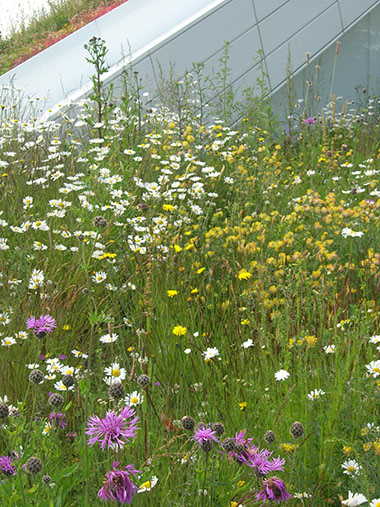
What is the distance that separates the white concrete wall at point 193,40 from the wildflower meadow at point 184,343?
7.35 ft

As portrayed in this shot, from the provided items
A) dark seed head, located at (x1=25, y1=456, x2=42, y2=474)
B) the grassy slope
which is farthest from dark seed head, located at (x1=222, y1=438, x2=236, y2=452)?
the grassy slope

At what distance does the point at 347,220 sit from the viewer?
391cm

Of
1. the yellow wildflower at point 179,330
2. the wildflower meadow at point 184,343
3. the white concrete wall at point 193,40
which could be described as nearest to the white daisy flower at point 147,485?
the wildflower meadow at point 184,343

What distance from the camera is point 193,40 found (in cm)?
754

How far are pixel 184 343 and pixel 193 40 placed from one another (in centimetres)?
534

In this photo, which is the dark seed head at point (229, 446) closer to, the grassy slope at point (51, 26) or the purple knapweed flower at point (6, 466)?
the purple knapweed flower at point (6, 466)

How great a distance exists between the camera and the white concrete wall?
7.41 meters

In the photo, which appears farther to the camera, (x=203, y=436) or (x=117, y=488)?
(x=203, y=436)

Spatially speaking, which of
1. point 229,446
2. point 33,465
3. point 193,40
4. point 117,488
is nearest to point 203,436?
point 229,446

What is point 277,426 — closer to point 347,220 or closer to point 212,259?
point 212,259

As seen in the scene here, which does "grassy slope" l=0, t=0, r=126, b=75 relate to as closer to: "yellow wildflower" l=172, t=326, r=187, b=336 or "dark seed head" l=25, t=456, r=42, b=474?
"yellow wildflower" l=172, t=326, r=187, b=336

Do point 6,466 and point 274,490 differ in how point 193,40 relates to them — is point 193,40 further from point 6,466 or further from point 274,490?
point 274,490

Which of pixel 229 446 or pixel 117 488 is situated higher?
pixel 117 488

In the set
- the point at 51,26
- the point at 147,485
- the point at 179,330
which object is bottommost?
the point at 51,26
